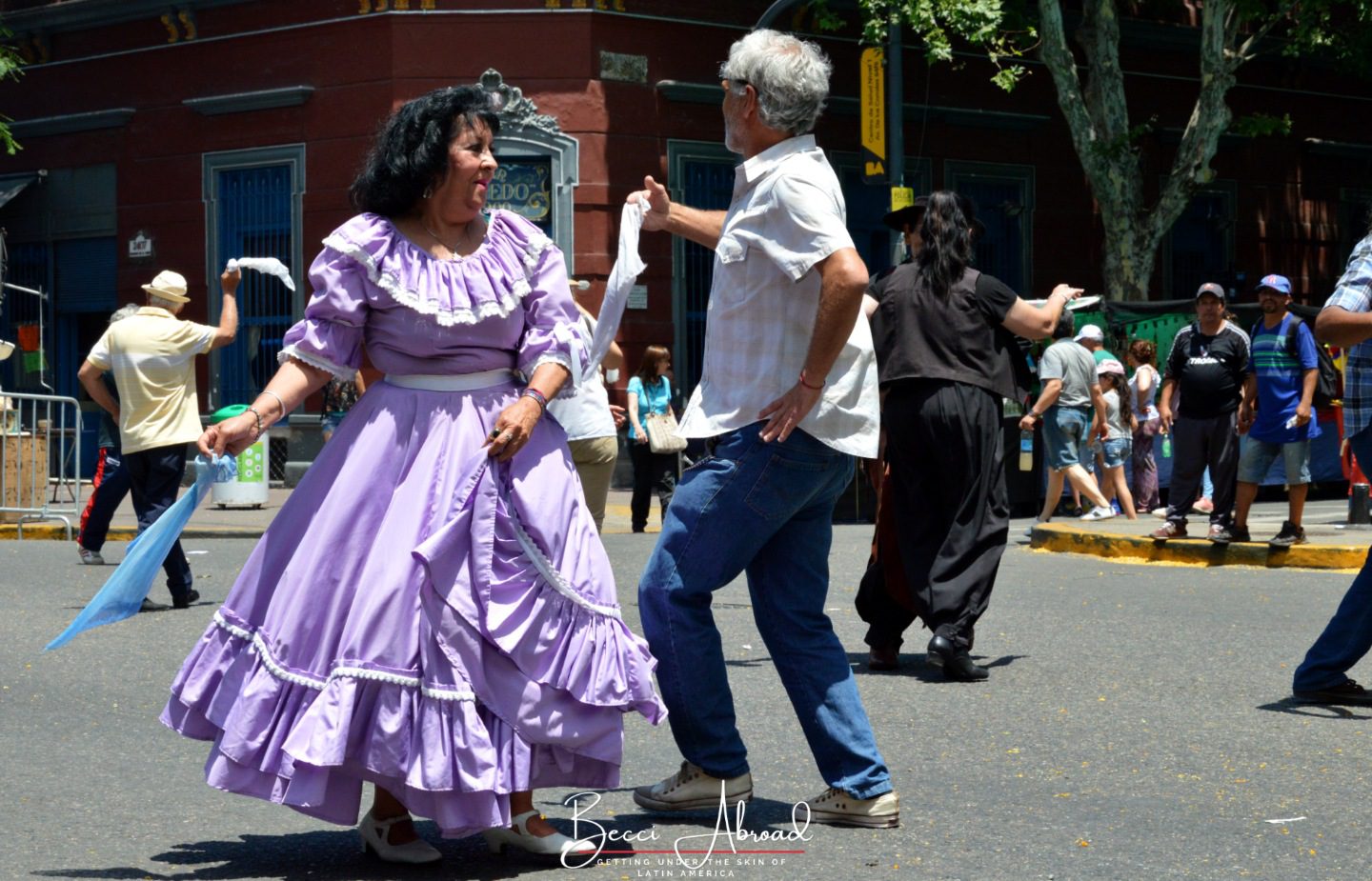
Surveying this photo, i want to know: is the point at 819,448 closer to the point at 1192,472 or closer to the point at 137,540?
the point at 137,540

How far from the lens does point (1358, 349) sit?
23.2 feet

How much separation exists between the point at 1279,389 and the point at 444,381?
28.9 feet

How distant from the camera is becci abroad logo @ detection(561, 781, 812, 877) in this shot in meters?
4.75

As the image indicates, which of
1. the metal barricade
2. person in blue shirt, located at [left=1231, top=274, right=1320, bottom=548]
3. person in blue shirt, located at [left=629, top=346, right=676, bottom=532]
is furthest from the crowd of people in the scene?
the metal barricade

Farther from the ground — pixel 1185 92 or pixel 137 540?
pixel 1185 92

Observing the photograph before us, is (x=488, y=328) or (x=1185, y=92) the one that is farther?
(x=1185, y=92)

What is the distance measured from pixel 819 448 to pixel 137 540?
1.69 m

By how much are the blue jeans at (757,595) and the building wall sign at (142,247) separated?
19.5 metres

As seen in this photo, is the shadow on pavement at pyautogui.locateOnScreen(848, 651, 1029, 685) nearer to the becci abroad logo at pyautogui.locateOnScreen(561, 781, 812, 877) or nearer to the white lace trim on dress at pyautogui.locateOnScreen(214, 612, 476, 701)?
the becci abroad logo at pyautogui.locateOnScreen(561, 781, 812, 877)

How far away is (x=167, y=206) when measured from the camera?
23.4 meters

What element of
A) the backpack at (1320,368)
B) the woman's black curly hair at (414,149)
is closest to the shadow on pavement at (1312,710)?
the woman's black curly hair at (414,149)

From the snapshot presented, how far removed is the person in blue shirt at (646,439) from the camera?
1661cm

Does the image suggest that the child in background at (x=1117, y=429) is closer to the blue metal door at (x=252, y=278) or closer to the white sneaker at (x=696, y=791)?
the blue metal door at (x=252, y=278)

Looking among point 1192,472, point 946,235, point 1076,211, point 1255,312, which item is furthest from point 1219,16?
point 946,235
